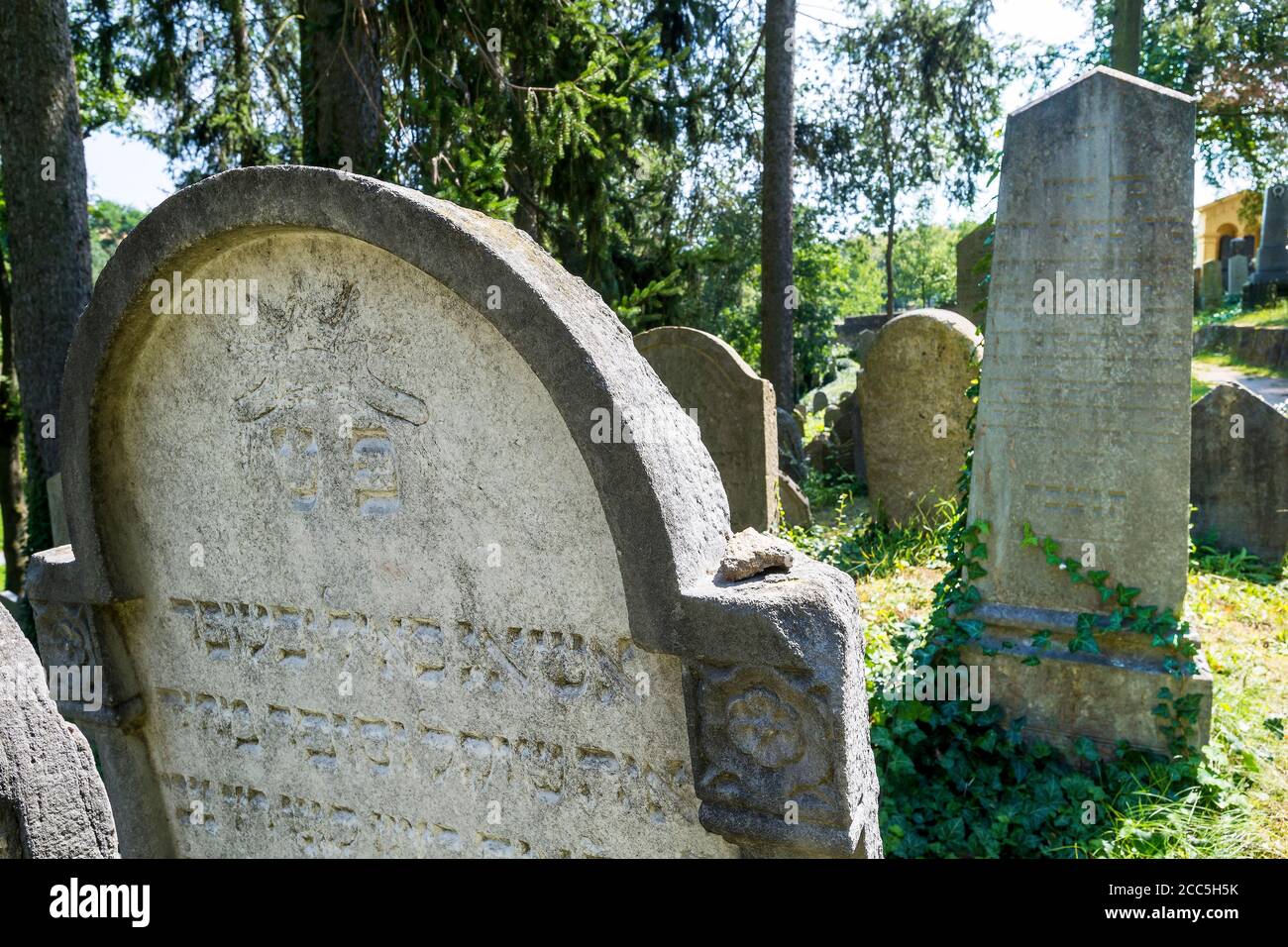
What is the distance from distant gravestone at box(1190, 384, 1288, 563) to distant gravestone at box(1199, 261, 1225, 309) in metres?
19.7

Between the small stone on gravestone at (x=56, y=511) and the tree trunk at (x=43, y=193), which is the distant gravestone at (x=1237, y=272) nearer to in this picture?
the tree trunk at (x=43, y=193)

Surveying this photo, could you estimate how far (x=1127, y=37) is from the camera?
9.98m

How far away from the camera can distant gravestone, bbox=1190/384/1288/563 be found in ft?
20.8

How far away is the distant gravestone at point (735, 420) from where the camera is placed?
680cm

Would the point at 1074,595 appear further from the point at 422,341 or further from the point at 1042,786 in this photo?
the point at 422,341

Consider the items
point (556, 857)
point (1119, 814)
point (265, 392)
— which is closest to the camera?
point (556, 857)

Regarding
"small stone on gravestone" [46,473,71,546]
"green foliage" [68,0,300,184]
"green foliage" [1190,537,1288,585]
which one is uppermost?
"green foliage" [68,0,300,184]

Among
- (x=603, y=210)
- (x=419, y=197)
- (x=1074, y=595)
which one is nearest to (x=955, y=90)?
(x=603, y=210)

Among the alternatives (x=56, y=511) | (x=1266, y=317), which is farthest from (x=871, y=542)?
(x=1266, y=317)

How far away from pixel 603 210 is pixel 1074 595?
5.00 meters

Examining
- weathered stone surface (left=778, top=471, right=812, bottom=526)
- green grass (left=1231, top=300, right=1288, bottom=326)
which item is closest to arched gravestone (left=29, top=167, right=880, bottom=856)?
weathered stone surface (left=778, top=471, right=812, bottom=526)

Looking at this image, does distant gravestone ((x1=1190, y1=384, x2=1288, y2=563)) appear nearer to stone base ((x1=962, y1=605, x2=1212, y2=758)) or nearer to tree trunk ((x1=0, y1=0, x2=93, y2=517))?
stone base ((x1=962, y1=605, x2=1212, y2=758))

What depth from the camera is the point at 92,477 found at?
2588 millimetres

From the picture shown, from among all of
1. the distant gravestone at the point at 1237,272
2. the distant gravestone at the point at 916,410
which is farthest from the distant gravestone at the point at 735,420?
the distant gravestone at the point at 1237,272
